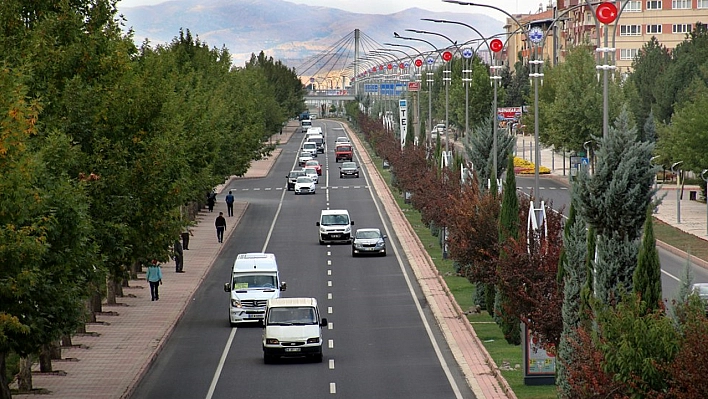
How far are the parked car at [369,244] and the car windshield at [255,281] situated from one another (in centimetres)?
1705

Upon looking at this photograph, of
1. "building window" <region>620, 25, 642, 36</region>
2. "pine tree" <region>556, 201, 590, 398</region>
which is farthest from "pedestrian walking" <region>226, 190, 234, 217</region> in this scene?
"building window" <region>620, 25, 642, 36</region>

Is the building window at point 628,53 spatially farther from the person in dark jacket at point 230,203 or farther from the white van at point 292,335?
the white van at point 292,335

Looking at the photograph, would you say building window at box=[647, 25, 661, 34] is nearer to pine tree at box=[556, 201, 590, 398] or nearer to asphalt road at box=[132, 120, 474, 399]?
asphalt road at box=[132, 120, 474, 399]

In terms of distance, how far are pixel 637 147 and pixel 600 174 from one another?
83 cm

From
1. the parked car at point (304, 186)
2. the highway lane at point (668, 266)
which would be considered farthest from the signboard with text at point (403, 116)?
the highway lane at point (668, 266)

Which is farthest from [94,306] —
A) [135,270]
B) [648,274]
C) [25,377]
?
[648,274]

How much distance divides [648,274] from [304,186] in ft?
238

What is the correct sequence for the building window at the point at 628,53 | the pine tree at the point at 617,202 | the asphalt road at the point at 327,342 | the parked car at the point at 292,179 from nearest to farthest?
the pine tree at the point at 617,202
the asphalt road at the point at 327,342
the parked car at the point at 292,179
the building window at the point at 628,53

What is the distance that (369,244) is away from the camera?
58344 millimetres

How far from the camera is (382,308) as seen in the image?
4397 cm

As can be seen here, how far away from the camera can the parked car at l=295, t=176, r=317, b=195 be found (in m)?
93.0

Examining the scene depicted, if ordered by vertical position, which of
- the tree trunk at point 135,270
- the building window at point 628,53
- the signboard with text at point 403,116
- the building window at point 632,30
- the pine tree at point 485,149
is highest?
the building window at point 632,30

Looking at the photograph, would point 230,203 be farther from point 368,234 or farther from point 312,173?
point 312,173

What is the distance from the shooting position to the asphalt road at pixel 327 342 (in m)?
30.7
